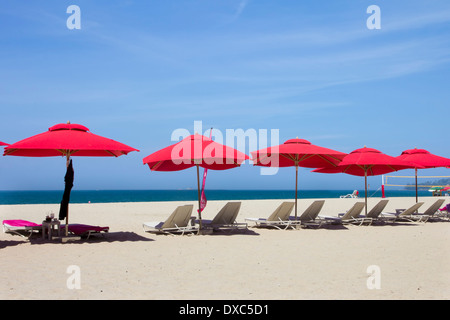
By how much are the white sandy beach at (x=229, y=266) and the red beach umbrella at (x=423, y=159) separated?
454 cm

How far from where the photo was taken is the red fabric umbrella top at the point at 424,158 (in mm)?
13586

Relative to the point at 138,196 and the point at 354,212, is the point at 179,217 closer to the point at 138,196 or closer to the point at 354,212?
the point at 354,212

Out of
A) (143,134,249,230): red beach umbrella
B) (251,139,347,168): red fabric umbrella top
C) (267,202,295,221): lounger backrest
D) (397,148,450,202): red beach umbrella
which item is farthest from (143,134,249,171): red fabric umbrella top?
(397,148,450,202): red beach umbrella

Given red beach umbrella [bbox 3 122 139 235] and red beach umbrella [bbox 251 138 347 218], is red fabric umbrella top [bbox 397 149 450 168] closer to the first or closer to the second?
red beach umbrella [bbox 251 138 347 218]

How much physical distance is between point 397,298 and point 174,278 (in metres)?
2.40

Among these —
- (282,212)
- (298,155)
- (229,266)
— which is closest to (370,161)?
(298,155)

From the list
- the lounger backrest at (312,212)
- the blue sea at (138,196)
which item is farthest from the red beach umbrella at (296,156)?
the blue sea at (138,196)

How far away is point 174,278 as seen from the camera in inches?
203

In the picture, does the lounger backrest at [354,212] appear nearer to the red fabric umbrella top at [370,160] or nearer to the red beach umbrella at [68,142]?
the red fabric umbrella top at [370,160]

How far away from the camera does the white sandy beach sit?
4.49 meters

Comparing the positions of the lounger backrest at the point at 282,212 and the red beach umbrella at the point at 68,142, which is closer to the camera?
the red beach umbrella at the point at 68,142

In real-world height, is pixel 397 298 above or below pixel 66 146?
below
